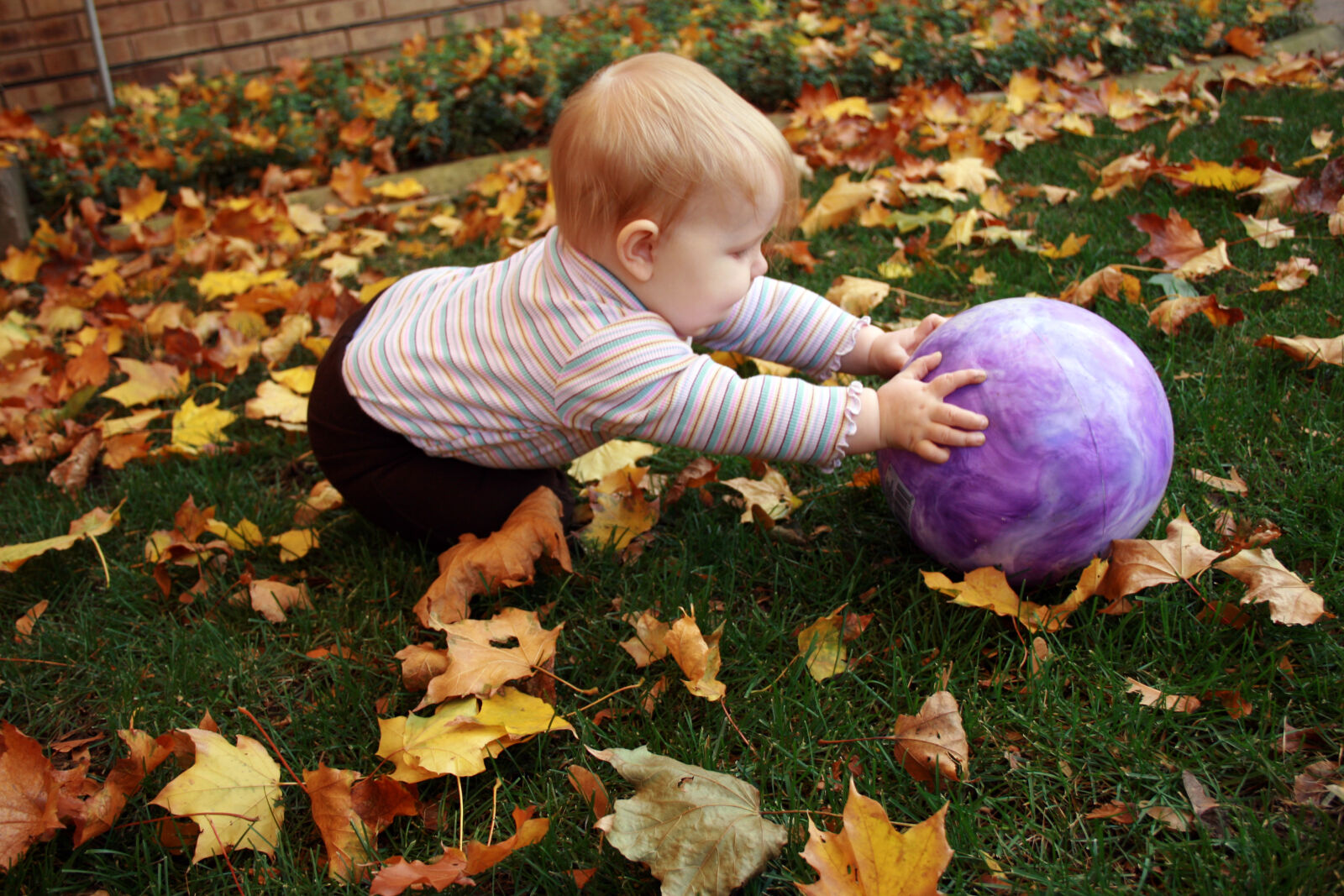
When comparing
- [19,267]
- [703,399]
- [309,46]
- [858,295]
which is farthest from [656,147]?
[309,46]

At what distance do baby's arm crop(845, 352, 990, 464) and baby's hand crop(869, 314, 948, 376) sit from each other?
33cm

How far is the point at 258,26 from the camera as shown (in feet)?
20.1

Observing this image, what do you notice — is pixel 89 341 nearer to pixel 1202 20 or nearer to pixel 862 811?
pixel 862 811

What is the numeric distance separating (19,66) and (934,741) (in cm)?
658

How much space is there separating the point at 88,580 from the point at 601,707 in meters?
1.32

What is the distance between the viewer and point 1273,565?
5.37ft

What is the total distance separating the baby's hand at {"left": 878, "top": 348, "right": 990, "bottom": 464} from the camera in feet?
5.48

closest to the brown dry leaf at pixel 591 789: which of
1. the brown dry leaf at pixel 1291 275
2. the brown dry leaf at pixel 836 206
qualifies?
the brown dry leaf at pixel 1291 275

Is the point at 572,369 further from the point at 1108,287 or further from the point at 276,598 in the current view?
the point at 1108,287

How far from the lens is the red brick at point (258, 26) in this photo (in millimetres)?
6117

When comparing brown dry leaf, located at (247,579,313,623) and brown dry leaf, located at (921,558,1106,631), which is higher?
brown dry leaf, located at (921,558,1106,631)

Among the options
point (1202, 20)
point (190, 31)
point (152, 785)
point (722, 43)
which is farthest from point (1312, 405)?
point (190, 31)

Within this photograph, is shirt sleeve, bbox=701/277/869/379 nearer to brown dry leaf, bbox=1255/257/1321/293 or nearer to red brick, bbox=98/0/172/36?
brown dry leaf, bbox=1255/257/1321/293

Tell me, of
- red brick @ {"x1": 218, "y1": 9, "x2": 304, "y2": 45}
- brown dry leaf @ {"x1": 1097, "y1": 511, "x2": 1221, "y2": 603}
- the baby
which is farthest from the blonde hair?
red brick @ {"x1": 218, "y1": 9, "x2": 304, "y2": 45}
